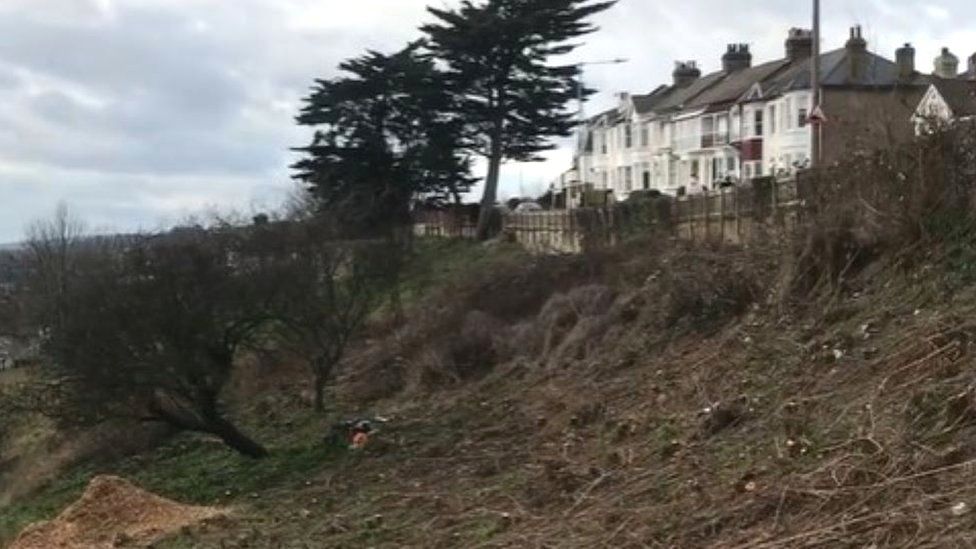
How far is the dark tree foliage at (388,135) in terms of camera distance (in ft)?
169

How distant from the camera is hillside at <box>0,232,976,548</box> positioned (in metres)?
9.84

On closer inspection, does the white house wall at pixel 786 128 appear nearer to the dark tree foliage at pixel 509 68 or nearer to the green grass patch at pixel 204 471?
the dark tree foliage at pixel 509 68

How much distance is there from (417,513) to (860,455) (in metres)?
6.90

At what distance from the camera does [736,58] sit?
240ft

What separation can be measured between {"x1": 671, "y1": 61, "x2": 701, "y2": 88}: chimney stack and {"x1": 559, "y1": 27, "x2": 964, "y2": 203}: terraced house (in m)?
0.06

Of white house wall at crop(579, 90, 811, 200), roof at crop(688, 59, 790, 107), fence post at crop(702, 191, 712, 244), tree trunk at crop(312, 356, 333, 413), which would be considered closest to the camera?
fence post at crop(702, 191, 712, 244)

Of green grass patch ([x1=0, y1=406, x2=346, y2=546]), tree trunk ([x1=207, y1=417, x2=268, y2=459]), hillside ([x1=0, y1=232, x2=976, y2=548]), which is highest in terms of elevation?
hillside ([x1=0, y1=232, x2=976, y2=548])

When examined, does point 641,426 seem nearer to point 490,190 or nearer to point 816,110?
point 816,110

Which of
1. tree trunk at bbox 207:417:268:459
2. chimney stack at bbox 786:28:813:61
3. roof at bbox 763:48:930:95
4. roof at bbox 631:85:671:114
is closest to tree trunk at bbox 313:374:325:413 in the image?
tree trunk at bbox 207:417:268:459

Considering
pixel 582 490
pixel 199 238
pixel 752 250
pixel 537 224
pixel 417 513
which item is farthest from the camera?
pixel 537 224

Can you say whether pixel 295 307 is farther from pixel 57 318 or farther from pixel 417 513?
pixel 417 513

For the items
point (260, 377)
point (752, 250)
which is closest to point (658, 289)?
point (752, 250)

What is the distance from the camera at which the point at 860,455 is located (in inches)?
397

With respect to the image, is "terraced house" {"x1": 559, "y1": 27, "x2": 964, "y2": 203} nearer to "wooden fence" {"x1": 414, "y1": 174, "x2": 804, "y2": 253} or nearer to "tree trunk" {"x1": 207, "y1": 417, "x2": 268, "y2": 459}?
"wooden fence" {"x1": 414, "y1": 174, "x2": 804, "y2": 253}
